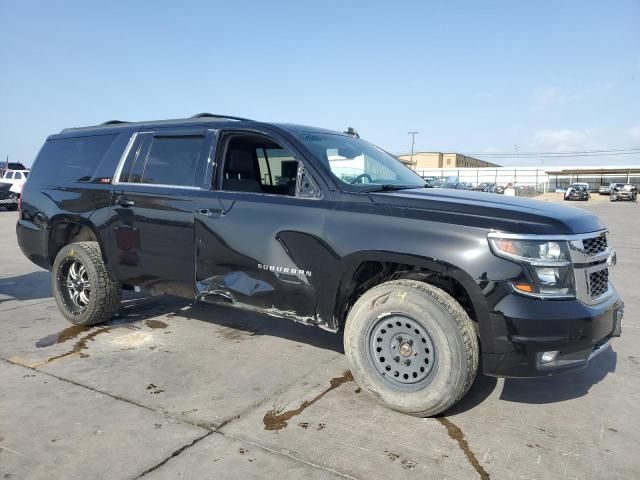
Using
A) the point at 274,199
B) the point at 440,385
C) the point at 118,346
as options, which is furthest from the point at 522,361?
the point at 118,346

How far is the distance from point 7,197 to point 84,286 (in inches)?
871

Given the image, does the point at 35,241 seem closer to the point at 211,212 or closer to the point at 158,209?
the point at 158,209

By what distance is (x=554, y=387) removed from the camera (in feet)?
12.2

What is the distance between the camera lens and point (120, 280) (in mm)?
4707

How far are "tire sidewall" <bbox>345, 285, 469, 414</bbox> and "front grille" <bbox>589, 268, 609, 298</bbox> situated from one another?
853mm

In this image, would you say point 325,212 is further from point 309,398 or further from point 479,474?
point 479,474

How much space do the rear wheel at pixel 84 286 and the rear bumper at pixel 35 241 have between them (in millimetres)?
207

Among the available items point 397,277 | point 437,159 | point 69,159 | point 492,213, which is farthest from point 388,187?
point 437,159

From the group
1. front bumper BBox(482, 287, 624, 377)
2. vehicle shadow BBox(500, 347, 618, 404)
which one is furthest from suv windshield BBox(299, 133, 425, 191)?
vehicle shadow BBox(500, 347, 618, 404)

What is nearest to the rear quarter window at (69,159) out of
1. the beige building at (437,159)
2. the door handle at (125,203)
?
the door handle at (125,203)

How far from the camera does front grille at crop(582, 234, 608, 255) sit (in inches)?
120

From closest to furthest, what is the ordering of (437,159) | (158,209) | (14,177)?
1. (158,209)
2. (14,177)
3. (437,159)

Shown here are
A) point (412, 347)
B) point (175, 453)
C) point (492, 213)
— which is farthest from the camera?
point (412, 347)

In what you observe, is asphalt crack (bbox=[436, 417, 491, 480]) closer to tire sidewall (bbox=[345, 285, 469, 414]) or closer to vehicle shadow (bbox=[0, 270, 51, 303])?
tire sidewall (bbox=[345, 285, 469, 414])
